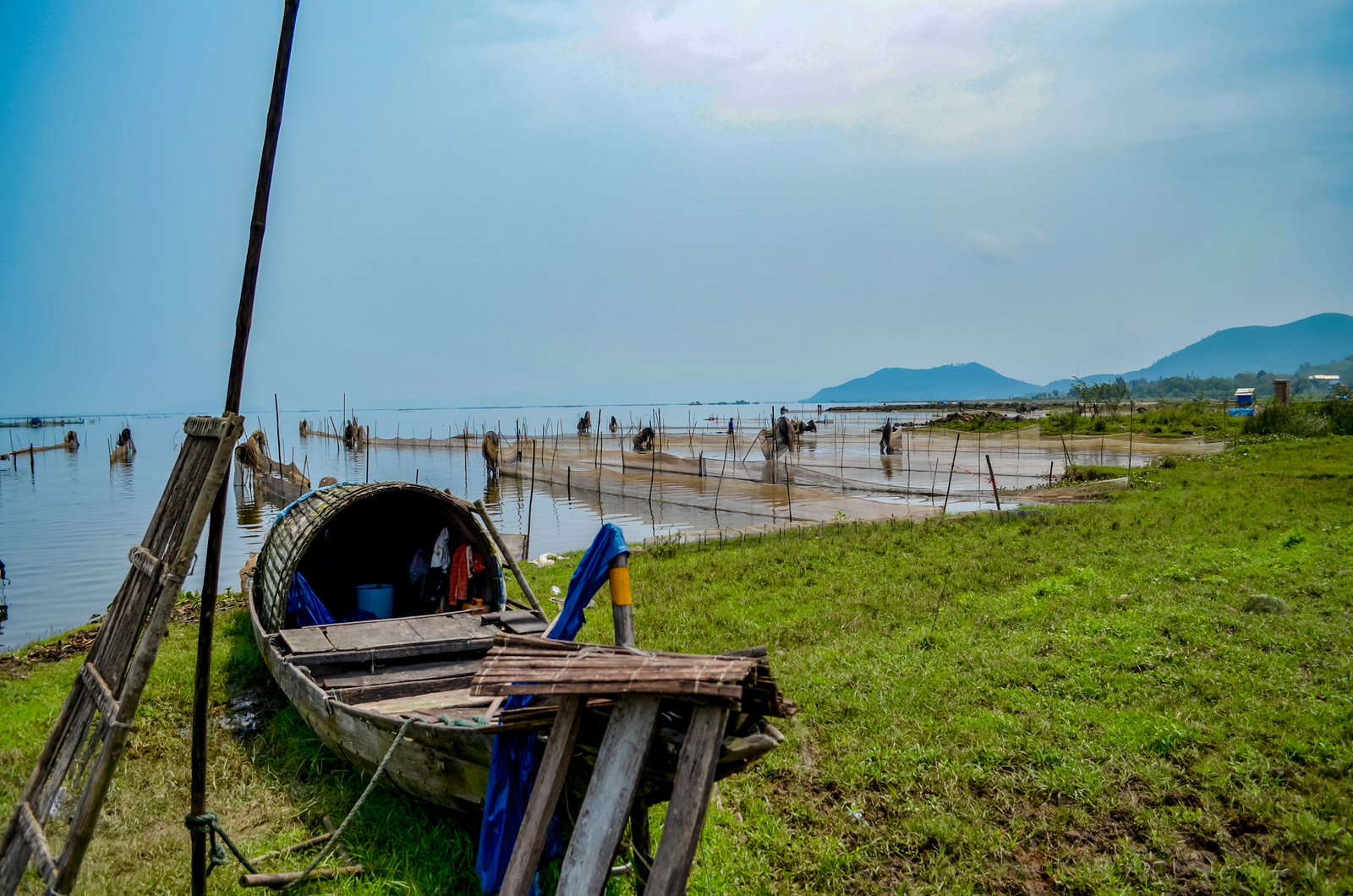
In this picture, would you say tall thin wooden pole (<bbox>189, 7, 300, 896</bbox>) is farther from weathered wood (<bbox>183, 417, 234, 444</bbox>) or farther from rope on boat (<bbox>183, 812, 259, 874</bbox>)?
rope on boat (<bbox>183, 812, 259, 874</bbox>)

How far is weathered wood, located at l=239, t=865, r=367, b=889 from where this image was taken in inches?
137

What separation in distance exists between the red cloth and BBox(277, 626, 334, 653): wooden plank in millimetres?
1471

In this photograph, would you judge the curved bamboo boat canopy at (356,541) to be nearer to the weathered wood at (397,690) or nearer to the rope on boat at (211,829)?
the weathered wood at (397,690)

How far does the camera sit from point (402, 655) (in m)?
5.38

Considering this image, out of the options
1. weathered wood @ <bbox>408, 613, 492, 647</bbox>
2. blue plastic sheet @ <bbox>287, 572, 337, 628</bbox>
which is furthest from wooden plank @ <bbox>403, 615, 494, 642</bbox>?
blue plastic sheet @ <bbox>287, 572, 337, 628</bbox>

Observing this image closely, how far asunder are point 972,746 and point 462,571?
4767 millimetres

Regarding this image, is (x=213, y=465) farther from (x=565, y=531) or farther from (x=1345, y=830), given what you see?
(x=565, y=531)

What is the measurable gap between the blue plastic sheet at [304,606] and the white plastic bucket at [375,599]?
891 mm

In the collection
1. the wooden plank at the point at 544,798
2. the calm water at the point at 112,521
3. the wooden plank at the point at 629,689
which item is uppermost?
the wooden plank at the point at 629,689

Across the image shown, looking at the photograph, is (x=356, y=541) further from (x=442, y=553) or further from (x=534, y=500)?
(x=534, y=500)

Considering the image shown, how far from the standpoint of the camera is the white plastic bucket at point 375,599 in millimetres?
7754

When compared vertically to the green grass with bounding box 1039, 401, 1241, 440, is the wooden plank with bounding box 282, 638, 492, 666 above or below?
below

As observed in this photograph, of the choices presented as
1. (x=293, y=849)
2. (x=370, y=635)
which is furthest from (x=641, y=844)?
(x=370, y=635)

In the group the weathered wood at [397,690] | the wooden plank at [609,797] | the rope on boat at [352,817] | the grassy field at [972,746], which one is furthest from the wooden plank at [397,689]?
the wooden plank at [609,797]
